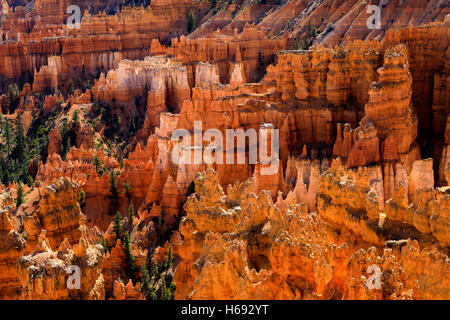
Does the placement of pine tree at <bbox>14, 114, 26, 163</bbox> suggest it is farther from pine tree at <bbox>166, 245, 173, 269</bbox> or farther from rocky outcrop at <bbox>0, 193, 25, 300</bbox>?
rocky outcrop at <bbox>0, 193, 25, 300</bbox>

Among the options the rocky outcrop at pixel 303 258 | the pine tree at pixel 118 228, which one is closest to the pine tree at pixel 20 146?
the pine tree at pixel 118 228

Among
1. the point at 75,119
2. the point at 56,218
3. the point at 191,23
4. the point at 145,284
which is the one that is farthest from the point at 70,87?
the point at 56,218

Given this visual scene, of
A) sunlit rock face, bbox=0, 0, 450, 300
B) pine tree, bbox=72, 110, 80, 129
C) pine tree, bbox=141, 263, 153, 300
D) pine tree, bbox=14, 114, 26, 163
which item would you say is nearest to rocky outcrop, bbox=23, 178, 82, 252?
sunlit rock face, bbox=0, 0, 450, 300

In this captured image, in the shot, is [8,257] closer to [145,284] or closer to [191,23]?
[145,284]

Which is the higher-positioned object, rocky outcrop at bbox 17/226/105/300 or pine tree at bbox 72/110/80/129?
rocky outcrop at bbox 17/226/105/300

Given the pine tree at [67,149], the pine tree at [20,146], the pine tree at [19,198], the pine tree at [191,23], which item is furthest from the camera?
the pine tree at [191,23]

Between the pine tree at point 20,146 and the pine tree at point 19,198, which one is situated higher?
the pine tree at point 19,198

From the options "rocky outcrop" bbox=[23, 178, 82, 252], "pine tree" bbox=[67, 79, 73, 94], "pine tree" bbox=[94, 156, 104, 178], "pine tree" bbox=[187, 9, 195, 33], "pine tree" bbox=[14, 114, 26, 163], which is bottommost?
"pine tree" bbox=[14, 114, 26, 163]

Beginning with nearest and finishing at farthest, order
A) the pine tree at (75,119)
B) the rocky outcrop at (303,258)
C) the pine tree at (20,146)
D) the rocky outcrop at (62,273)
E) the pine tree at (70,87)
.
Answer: the rocky outcrop at (303,258), the rocky outcrop at (62,273), the pine tree at (20,146), the pine tree at (75,119), the pine tree at (70,87)

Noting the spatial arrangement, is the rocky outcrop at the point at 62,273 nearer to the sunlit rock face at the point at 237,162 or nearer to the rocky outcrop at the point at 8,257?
the sunlit rock face at the point at 237,162
